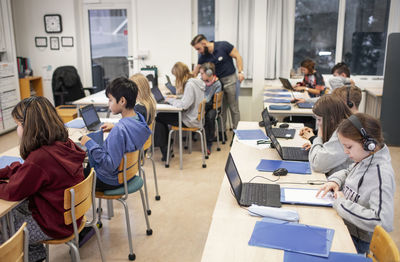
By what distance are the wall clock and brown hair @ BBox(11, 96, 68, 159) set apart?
5.41m

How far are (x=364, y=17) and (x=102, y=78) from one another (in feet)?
15.3

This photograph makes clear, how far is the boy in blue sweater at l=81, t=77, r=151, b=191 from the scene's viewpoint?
8.64 ft

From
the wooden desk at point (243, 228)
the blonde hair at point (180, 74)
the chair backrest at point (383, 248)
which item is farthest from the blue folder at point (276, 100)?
the chair backrest at point (383, 248)

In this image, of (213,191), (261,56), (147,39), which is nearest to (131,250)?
(213,191)

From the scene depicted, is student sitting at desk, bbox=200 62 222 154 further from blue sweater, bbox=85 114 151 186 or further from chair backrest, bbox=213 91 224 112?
blue sweater, bbox=85 114 151 186

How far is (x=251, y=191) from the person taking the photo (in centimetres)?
220

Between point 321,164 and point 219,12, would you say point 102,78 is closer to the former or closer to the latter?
point 219,12

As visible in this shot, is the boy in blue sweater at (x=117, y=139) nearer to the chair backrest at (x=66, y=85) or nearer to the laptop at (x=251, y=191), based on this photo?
the laptop at (x=251, y=191)

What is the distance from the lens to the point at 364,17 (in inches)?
259

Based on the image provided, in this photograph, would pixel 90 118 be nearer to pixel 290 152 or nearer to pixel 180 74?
pixel 290 152

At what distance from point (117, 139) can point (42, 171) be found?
651mm

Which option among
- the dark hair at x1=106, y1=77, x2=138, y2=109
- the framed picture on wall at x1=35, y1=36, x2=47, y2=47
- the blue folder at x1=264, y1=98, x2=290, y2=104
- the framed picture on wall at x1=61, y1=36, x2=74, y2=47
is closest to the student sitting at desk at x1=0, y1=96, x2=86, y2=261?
the dark hair at x1=106, y1=77, x2=138, y2=109

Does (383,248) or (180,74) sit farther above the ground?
(180,74)

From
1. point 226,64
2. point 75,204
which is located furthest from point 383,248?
point 226,64
